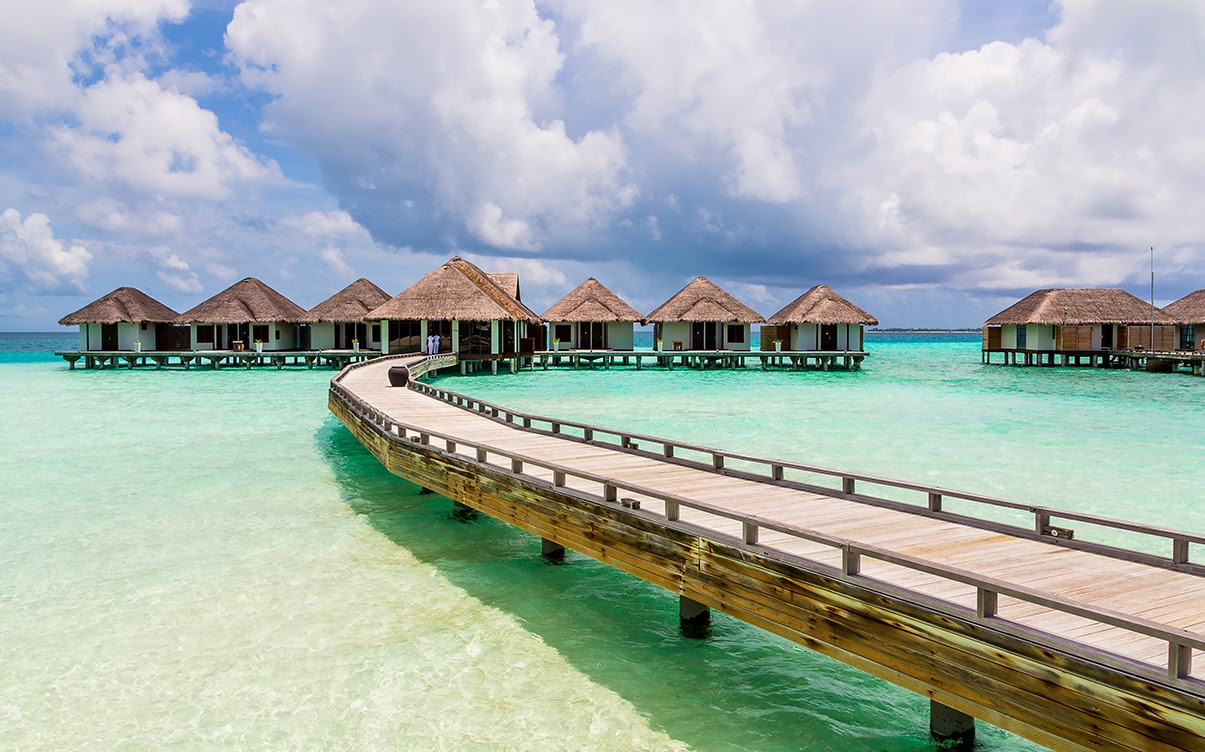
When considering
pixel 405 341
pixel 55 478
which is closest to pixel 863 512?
pixel 55 478

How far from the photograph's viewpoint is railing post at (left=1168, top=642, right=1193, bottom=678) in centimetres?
315

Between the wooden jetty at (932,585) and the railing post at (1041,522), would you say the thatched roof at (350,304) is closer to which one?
the wooden jetty at (932,585)

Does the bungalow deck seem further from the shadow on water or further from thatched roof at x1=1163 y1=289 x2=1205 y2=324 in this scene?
thatched roof at x1=1163 y1=289 x2=1205 y2=324

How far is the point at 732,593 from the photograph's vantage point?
5141mm

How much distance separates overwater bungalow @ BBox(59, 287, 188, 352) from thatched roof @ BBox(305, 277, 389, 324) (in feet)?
30.0

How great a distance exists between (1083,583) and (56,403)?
98.8ft

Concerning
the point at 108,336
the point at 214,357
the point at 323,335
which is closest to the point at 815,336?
the point at 323,335

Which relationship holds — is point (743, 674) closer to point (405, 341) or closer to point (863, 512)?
point (863, 512)

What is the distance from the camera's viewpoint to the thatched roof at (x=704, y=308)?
4294 centimetres

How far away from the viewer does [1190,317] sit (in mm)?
42500

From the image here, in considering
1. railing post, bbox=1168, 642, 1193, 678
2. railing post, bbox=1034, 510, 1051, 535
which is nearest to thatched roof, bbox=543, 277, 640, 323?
railing post, bbox=1034, 510, 1051, 535

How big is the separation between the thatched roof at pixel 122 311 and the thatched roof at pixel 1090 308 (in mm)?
51321

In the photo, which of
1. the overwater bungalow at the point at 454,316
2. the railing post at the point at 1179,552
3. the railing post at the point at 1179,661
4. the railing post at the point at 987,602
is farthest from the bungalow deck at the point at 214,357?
the railing post at the point at 1179,661

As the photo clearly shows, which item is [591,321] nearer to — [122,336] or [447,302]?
[447,302]
